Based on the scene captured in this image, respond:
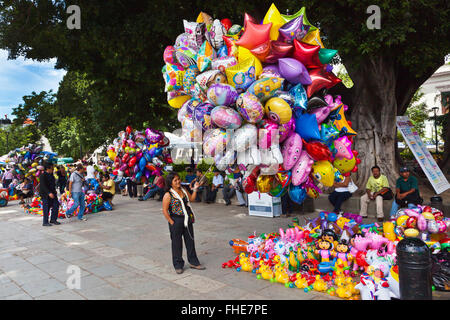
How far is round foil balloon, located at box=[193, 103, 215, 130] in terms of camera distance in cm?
486

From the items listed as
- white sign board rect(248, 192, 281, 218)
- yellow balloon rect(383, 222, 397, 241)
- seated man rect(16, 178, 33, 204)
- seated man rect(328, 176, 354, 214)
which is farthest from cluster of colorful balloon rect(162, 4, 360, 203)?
seated man rect(16, 178, 33, 204)

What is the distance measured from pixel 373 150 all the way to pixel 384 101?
4.82 feet

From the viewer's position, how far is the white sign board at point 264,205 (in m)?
8.85

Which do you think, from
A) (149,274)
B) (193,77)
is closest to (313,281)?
(149,274)

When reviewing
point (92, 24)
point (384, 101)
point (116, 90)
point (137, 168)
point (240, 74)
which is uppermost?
point (92, 24)

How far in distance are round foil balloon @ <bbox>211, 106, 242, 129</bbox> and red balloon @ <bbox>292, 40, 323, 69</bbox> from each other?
1.17m

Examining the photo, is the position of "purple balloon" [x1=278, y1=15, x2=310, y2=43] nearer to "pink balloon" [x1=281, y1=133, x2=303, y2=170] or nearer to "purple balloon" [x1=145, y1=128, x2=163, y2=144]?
"pink balloon" [x1=281, y1=133, x2=303, y2=170]

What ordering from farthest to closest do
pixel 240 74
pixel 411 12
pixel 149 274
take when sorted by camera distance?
pixel 411 12
pixel 149 274
pixel 240 74

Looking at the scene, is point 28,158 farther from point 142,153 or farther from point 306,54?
point 306,54

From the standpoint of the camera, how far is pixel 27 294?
4398 millimetres

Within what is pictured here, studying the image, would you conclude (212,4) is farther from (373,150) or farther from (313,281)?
(313,281)

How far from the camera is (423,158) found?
9.07 metres

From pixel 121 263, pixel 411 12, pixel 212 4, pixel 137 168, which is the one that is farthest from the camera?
pixel 137 168

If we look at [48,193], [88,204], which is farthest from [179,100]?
[88,204]
